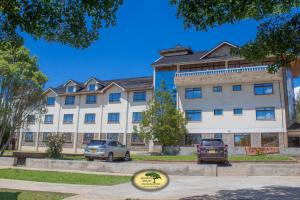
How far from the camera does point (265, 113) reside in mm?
34875

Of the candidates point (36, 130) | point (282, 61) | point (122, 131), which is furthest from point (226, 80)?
point (36, 130)

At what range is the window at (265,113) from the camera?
34.5 meters

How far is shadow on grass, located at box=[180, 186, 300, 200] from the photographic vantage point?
916 cm

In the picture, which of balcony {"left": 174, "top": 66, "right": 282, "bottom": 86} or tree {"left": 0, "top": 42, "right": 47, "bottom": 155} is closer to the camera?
tree {"left": 0, "top": 42, "right": 47, "bottom": 155}

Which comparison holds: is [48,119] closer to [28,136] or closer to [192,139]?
[28,136]

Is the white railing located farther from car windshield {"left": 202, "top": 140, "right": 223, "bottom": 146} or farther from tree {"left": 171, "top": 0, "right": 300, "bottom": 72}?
tree {"left": 171, "top": 0, "right": 300, "bottom": 72}

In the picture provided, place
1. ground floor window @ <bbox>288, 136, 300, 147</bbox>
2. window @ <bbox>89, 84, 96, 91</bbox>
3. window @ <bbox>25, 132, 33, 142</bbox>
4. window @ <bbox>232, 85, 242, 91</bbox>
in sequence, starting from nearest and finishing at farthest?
ground floor window @ <bbox>288, 136, 300, 147</bbox> < window @ <bbox>232, 85, 242, 91</bbox> < window @ <bbox>89, 84, 96, 91</bbox> < window @ <bbox>25, 132, 33, 142</bbox>

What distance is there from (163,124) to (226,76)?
388 inches

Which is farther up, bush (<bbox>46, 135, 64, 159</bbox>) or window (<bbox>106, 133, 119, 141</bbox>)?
window (<bbox>106, 133, 119, 141</bbox>)

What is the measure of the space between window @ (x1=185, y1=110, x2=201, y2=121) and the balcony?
3622 millimetres

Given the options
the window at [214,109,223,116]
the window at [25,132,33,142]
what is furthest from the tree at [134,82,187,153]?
the window at [25,132,33,142]

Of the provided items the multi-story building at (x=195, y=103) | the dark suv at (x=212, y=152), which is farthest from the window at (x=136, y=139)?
the dark suv at (x=212, y=152)

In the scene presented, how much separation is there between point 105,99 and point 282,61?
1469 inches

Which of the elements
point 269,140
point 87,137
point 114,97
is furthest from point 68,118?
point 269,140
